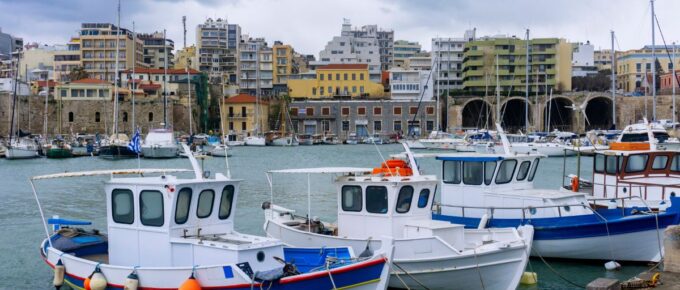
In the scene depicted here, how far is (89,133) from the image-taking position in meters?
81.0

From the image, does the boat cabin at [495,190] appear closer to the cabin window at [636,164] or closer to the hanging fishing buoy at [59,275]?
the cabin window at [636,164]

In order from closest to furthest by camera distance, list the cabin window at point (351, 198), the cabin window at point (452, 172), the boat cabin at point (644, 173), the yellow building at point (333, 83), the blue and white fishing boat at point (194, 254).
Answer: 1. the blue and white fishing boat at point (194, 254)
2. the cabin window at point (351, 198)
3. the cabin window at point (452, 172)
4. the boat cabin at point (644, 173)
5. the yellow building at point (333, 83)

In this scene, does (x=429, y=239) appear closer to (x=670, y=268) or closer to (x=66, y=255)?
(x=670, y=268)

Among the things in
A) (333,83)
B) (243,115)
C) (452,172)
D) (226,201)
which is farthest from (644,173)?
(333,83)

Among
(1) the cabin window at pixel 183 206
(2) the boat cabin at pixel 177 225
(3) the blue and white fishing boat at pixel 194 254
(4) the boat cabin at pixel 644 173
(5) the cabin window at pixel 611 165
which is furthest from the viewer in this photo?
(5) the cabin window at pixel 611 165

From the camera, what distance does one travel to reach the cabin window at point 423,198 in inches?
571

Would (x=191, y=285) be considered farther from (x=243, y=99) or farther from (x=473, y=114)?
(x=473, y=114)

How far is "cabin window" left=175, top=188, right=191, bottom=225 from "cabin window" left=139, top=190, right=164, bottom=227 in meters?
0.26

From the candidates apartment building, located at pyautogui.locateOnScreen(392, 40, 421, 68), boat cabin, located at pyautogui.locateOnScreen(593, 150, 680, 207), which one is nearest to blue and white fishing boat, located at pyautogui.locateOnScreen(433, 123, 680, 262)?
boat cabin, located at pyautogui.locateOnScreen(593, 150, 680, 207)

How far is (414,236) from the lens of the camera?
14.1 meters

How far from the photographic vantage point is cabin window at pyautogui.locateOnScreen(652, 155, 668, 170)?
19.2 metres

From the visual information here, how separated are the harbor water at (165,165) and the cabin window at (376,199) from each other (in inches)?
137

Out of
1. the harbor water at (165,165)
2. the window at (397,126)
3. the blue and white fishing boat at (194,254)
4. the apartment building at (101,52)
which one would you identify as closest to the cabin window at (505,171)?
the harbor water at (165,165)

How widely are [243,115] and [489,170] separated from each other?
69.9 meters
